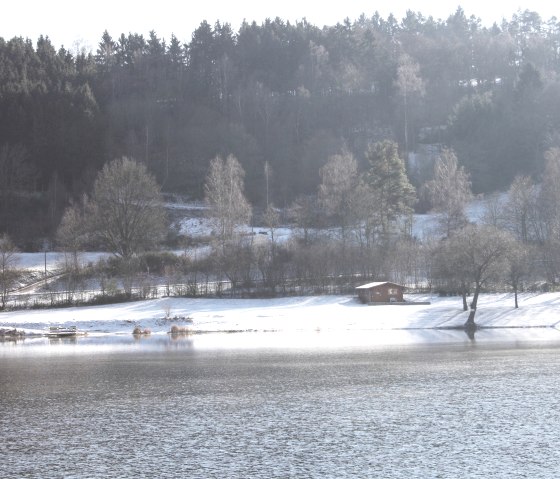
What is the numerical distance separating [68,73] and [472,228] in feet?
254

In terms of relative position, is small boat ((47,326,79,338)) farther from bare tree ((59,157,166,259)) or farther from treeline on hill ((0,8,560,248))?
treeline on hill ((0,8,560,248))

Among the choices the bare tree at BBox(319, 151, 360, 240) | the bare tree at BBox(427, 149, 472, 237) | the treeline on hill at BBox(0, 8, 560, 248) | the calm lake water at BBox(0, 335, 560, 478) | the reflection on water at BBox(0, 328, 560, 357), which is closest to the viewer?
the calm lake water at BBox(0, 335, 560, 478)

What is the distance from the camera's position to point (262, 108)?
Result: 131000mm

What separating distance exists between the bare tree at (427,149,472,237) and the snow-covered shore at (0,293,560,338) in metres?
12.7

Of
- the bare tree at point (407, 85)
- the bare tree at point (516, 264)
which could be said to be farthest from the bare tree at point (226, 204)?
the bare tree at point (407, 85)

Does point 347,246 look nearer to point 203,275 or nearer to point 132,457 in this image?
point 203,275

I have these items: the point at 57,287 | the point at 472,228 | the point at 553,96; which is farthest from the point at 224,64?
the point at 472,228

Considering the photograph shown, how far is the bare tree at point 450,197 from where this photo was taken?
87625 mm

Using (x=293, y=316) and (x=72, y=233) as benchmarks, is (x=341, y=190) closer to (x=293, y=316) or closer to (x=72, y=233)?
(x=293, y=316)

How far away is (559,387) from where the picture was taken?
115 ft

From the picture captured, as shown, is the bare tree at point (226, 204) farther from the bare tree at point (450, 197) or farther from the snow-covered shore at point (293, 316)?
the bare tree at point (450, 197)

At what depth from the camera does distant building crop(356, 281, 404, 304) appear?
253 ft

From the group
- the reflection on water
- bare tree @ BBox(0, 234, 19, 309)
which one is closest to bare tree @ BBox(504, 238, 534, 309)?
the reflection on water

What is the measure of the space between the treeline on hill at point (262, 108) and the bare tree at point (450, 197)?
1949cm
